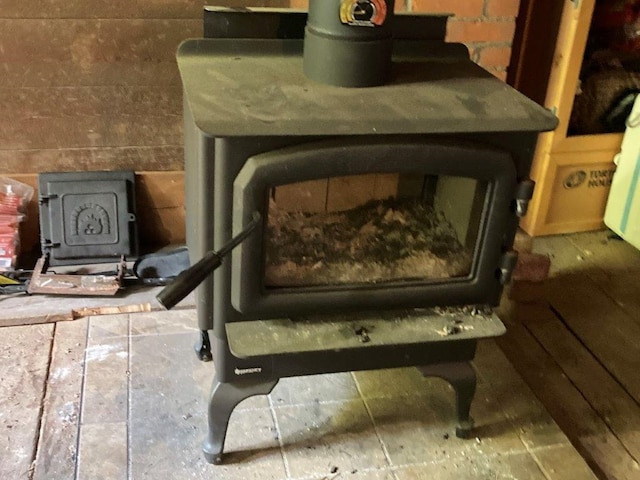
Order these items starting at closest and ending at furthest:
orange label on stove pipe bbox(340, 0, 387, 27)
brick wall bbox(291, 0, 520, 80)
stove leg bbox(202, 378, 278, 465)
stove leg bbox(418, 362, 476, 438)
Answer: orange label on stove pipe bbox(340, 0, 387, 27) < stove leg bbox(202, 378, 278, 465) < stove leg bbox(418, 362, 476, 438) < brick wall bbox(291, 0, 520, 80)

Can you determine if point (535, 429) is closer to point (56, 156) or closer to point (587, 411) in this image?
point (587, 411)

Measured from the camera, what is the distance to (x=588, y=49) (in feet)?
7.26

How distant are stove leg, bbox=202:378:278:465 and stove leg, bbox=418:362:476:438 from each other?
322 millimetres

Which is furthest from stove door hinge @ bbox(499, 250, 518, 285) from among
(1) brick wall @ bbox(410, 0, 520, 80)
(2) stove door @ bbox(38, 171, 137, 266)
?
(2) stove door @ bbox(38, 171, 137, 266)

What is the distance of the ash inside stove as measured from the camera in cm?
122

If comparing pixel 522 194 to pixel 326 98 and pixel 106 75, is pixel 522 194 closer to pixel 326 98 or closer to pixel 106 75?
pixel 326 98

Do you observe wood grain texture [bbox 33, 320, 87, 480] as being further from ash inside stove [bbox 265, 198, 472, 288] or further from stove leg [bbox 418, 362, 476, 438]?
stove leg [bbox 418, 362, 476, 438]

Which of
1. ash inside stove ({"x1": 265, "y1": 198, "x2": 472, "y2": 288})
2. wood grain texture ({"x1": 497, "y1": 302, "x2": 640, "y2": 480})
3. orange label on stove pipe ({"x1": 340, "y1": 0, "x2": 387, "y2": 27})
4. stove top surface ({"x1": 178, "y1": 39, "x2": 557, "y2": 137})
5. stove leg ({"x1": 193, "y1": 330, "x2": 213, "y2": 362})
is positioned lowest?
wood grain texture ({"x1": 497, "y1": 302, "x2": 640, "y2": 480})

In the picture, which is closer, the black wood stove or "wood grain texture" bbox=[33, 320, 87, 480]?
the black wood stove

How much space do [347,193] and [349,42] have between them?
253 mm

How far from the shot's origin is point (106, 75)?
1.72 m

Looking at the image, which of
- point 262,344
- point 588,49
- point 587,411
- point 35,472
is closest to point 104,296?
point 35,472

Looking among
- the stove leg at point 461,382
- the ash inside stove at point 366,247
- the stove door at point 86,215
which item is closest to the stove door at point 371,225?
the ash inside stove at point 366,247

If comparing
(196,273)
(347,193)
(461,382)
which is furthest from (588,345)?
(196,273)
